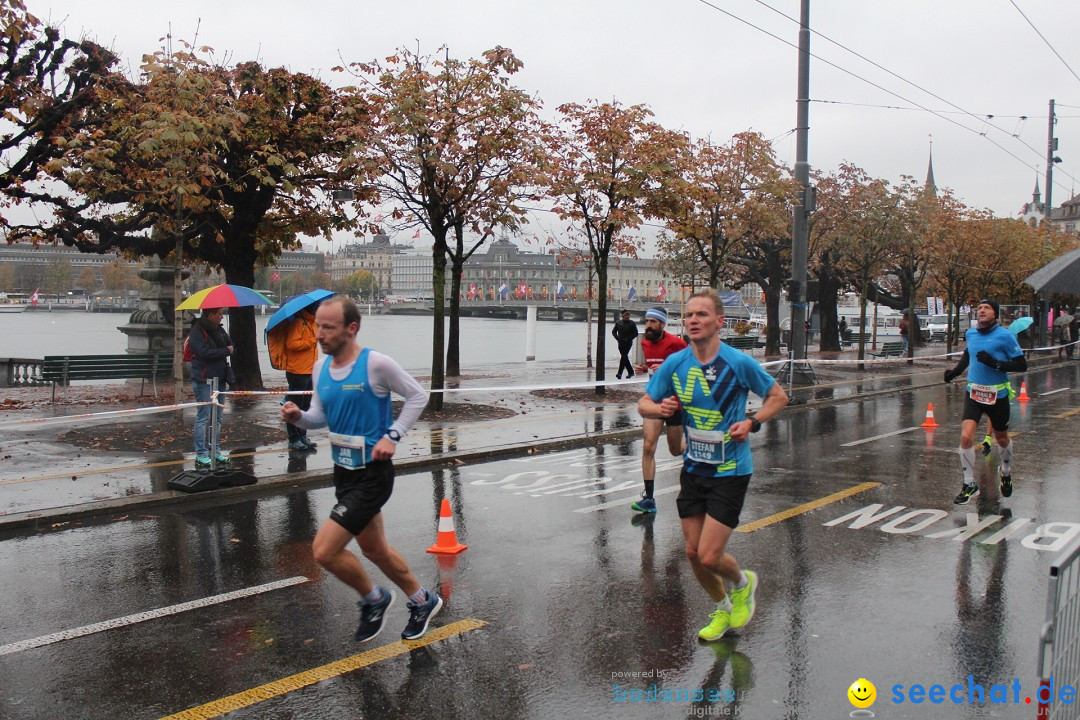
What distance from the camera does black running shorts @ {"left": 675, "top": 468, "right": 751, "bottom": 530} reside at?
4.92m

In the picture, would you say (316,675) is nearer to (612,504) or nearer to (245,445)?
(612,504)

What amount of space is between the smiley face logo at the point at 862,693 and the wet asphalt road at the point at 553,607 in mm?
59

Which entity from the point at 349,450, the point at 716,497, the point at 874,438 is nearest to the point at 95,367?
the point at 874,438

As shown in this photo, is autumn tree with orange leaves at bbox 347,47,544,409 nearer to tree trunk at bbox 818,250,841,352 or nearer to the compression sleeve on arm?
the compression sleeve on arm

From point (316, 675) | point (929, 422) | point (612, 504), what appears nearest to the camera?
point (316, 675)

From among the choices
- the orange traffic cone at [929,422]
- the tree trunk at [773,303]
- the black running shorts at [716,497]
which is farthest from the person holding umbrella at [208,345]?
the tree trunk at [773,303]

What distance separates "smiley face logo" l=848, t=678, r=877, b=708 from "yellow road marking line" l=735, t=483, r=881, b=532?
320cm

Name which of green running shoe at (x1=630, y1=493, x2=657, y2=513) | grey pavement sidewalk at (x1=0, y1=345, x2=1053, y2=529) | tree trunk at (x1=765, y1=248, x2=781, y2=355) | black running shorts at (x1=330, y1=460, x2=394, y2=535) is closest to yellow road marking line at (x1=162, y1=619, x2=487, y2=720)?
black running shorts at (x1=330, y1=460, x2=394, y2=535)

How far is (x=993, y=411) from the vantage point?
9.35 m

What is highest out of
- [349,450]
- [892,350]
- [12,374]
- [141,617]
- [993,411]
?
[349,450]

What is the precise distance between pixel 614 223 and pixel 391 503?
11.2 m

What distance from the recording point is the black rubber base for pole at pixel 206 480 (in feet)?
30.1

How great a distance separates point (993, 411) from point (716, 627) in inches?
219

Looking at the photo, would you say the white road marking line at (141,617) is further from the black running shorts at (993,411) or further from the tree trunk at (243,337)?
the tree trunk at (243,337)
